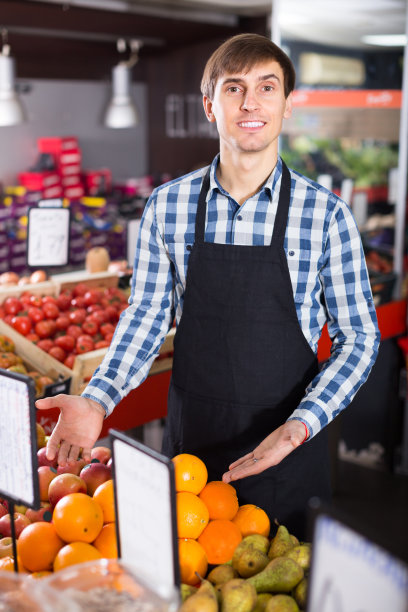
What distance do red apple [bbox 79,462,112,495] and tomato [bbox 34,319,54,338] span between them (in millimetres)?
1626

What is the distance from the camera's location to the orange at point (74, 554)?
1.22 meters

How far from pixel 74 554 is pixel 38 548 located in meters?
0.09

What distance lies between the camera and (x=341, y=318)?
1769 mm

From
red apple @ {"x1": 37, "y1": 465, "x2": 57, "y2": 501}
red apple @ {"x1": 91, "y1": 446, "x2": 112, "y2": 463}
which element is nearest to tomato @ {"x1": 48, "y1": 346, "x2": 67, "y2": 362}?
red apple @ {"x1": 91, "y1": 446, "x2": 112, "y2": 463}

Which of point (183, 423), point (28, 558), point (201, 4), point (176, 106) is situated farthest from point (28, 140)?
point (28, 558)

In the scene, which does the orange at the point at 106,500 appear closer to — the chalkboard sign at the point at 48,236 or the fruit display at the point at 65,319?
the fruit display at the point at 65,319

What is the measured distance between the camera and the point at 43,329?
3111 mm

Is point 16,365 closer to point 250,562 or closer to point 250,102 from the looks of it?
point 250,102

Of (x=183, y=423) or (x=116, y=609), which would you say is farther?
(x=183, y=423)

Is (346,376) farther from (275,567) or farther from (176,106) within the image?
(176,106)

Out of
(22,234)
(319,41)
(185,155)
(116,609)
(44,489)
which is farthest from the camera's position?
(185,155)

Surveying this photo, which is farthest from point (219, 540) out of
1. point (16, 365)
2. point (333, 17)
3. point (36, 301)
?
point (333, 17)

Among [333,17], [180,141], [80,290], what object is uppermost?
[333,17]

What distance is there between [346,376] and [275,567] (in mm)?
615
